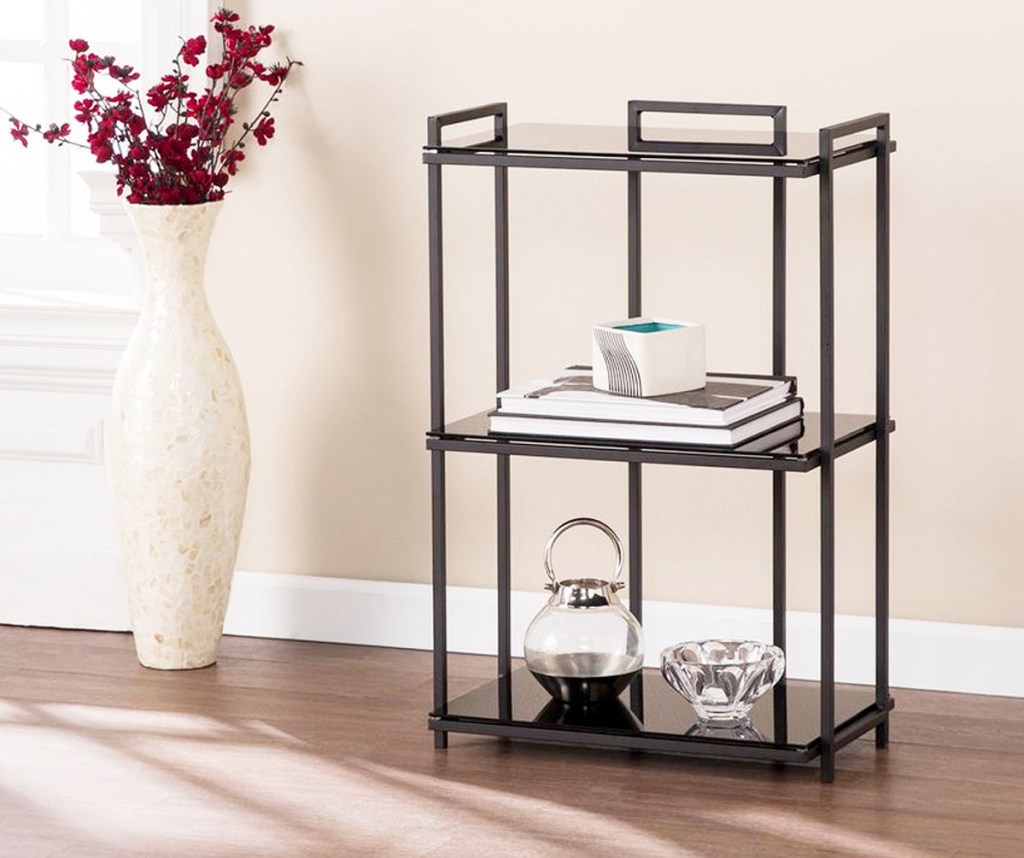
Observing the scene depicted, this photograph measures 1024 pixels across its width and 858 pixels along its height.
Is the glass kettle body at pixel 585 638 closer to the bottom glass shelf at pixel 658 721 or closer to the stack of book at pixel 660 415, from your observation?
the bottom glass shelf at pixel 658 721

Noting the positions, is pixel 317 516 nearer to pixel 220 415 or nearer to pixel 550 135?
pixel 220 415

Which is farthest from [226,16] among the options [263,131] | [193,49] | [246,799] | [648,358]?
[246,799]

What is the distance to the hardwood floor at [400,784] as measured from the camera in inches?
114

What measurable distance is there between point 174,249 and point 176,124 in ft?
0.71

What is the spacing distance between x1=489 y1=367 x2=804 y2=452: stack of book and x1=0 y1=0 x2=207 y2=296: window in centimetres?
116

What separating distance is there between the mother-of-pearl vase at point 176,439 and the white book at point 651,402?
71 centimetres

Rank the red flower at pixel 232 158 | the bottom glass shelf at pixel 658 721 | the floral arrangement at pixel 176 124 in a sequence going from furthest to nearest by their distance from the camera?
1. the red flower at pixel 232 158
2. the floral arrangement at pixel 176 124
3. the bottom glass shelf at pixel 658 721

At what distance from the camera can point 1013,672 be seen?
3570mm

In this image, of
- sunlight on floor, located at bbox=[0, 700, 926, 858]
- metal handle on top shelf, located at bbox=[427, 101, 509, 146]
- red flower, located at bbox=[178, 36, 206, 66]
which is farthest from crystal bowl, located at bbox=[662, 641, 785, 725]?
red flower, located at bbox=[178, 36, 206, 66]

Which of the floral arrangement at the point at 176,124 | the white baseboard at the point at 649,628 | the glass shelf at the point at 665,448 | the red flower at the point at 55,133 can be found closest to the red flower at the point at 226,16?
the floral arrangement at the point at 176,124

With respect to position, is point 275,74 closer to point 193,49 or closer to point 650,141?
point 193,49

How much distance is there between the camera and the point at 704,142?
3.16 meters

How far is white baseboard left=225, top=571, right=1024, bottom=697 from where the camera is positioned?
360 centimetres

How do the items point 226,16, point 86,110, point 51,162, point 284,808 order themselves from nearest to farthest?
point 284,808, point 86,110, point 226,16, point 51,162
